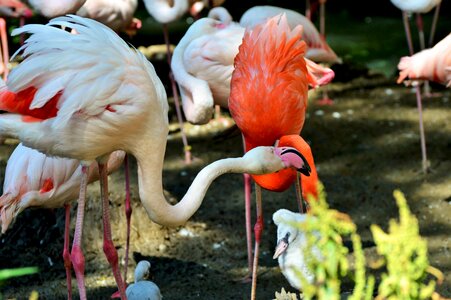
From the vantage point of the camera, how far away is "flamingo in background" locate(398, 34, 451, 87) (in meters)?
5.28

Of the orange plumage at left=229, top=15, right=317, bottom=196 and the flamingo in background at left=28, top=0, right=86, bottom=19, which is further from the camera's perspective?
the flamingo in background at left=28, top=0, right=86, bottom=19

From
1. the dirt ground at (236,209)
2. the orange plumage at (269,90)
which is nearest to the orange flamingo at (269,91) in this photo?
the orange plumage at (269,90)

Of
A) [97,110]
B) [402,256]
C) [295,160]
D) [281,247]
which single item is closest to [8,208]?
[97,110]

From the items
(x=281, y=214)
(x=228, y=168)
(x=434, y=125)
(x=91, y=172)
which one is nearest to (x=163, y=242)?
(x=91, y=172)

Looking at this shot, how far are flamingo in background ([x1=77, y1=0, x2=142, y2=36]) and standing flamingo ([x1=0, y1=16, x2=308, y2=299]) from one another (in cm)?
278

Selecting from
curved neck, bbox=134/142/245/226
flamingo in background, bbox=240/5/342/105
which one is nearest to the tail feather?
curved neck, bbox=134/142/245/226

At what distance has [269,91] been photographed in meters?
4.30

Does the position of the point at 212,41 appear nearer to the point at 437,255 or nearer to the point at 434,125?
the point at 437,255

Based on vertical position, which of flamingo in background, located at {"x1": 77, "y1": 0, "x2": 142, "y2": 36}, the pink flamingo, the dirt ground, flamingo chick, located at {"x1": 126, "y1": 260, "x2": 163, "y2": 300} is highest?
the pink flamingo

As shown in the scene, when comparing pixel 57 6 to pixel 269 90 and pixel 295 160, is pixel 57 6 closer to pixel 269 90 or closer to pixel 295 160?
pixel 269 90

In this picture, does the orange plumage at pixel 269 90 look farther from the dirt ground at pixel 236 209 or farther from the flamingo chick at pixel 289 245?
the dirt ground at pixel 236 209

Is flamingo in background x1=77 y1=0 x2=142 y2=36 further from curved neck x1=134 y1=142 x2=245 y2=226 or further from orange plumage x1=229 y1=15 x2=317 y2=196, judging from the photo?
curved neck x1=134 y1=142 x2=245 y2=226

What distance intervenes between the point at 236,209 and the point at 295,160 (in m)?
2.00

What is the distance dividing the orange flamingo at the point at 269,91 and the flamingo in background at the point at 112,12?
2.37m
